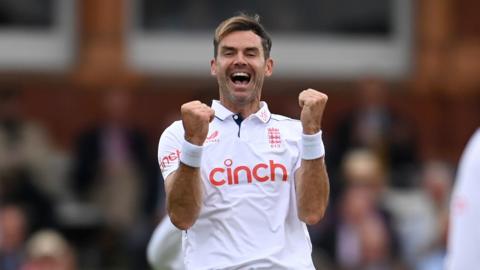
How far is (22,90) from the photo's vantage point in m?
17.6

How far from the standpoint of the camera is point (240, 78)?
29.3 ft

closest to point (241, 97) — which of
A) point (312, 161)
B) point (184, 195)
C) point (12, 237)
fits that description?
point (312, 161)

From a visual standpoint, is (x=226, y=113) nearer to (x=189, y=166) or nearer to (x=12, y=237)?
(x=189, y=166)

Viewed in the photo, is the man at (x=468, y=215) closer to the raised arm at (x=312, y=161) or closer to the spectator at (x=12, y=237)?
the raised arm at (x=312, y=161)

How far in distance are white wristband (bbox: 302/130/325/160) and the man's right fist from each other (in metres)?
0.47

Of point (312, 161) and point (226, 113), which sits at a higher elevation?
point (226, 113)

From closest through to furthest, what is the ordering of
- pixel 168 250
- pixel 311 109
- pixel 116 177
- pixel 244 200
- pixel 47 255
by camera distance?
pixel 311 109, pixel 244 200, pixel 168 250, pixel 47 255, pixel 116 177

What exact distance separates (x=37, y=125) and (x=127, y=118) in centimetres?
81

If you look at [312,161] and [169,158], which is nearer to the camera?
[312,161]

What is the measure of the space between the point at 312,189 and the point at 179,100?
9064 millimetres

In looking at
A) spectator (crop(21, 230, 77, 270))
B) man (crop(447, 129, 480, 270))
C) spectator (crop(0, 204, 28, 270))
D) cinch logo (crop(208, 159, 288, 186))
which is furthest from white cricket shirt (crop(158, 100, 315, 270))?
spectator (crop(0, 204, 28, 270))

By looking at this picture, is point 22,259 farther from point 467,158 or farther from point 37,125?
point 467,158

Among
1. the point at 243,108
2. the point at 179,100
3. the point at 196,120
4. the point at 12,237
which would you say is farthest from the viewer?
the point at 179,100

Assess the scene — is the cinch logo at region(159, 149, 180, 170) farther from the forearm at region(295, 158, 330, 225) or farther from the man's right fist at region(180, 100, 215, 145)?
the forearm at region(295, 158, 330, 225)
